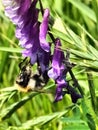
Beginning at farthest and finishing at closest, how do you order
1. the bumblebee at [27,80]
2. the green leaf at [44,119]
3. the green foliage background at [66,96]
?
1. the green leaf at [44,119]
2. the bumblebee at [27,80]
3. the green foliage background at [66,96]

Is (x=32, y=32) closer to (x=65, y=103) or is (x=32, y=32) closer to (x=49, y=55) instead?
(x=49, y=55)

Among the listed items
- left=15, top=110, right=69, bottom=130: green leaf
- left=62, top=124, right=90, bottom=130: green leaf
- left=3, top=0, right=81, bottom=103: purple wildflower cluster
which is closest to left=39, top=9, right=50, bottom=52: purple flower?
left=3, top=0, right=81, bottom=103: purple wildflower cluster

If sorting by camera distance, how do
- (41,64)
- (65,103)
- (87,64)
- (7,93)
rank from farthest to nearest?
(65,103)
(7,93)
(41,64)
(87,64)

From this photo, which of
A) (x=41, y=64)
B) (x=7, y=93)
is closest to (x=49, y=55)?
(x=41, y=64)

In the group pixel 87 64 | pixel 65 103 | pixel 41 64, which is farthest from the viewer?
pixel 65 103

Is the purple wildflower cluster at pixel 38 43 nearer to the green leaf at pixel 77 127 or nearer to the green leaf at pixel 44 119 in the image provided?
the green leaf at pixel 77 127

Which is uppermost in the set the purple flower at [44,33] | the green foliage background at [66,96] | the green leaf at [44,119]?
the purple flower at [44,33]

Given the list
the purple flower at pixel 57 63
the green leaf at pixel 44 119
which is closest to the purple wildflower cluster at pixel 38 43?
the purple flower at pixel 57 63
